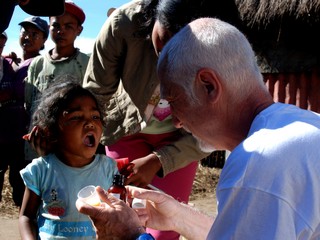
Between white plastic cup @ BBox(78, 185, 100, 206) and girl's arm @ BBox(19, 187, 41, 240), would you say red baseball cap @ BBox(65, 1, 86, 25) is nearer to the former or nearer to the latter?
girl's arm @ BBox(19, 187, 41, 240)

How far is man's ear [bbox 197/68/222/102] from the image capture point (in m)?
1.56

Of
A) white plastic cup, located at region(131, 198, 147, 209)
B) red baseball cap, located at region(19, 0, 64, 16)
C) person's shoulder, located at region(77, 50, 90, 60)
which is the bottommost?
white plastic cup, located at region(131, 198, 147, 209)

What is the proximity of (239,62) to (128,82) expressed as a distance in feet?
5.61

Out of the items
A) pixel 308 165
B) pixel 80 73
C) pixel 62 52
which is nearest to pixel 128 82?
pixel 80 73

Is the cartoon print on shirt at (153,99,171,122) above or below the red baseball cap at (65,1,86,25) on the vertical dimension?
below

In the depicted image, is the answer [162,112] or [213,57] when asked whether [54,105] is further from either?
[213,57]

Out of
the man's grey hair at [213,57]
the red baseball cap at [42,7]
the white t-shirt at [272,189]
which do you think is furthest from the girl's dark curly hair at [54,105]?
the white t-shirt at [272,189]

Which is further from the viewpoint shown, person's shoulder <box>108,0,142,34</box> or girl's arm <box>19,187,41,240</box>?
person's shoulder <box>108,0,142,34</box>

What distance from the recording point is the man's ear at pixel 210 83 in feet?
5.13

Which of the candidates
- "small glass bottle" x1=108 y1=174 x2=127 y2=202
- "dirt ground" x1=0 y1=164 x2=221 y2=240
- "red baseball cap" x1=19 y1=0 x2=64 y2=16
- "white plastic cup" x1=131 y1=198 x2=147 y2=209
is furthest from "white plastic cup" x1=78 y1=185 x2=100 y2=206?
"dirt ground" x1=0 y1=164 x2=221 y2=240

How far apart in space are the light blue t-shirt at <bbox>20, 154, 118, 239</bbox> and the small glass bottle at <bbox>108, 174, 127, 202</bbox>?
0.52 m

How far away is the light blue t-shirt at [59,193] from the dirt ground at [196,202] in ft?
8.42

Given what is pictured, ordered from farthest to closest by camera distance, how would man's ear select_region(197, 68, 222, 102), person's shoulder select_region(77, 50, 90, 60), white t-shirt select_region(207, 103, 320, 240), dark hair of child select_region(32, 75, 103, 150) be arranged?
person's shoulder select_region(77, 50, 90, 60) → dark hair of child select_region(32, 75, 103, 150) → man's ear select_region(197, 68, 222, 102) → white t-shirt select_region(207, 103, 320, 240)

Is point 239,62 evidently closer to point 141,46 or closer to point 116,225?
point 116,225
